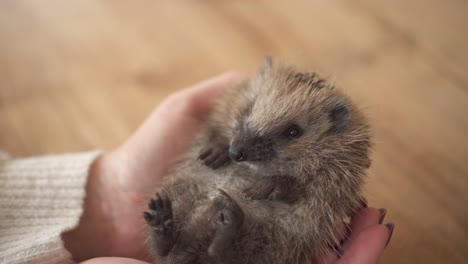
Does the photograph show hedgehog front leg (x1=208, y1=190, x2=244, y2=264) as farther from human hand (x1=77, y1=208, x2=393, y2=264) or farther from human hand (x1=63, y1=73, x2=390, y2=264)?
human hand (x1=63, y1=73, x2=390, y2=264)

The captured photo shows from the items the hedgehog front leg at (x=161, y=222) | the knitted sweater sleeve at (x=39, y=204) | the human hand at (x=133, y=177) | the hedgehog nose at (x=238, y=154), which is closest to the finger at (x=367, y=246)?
the hedgehog nose at (x=238, y=154)

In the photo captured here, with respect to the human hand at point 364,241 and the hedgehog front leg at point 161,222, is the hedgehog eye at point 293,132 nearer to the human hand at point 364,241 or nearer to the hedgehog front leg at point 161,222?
the human hand at point 364,241

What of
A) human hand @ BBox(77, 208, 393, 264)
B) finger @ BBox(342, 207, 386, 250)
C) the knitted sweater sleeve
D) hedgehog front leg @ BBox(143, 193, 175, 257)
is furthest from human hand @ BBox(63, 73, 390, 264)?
finger @ BBox(342, 207, 386, 250)

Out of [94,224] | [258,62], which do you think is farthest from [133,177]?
[258,62]

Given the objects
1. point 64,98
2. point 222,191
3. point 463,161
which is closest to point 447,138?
point 463,161

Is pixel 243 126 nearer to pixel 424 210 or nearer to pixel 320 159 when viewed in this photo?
pixel 320 159
